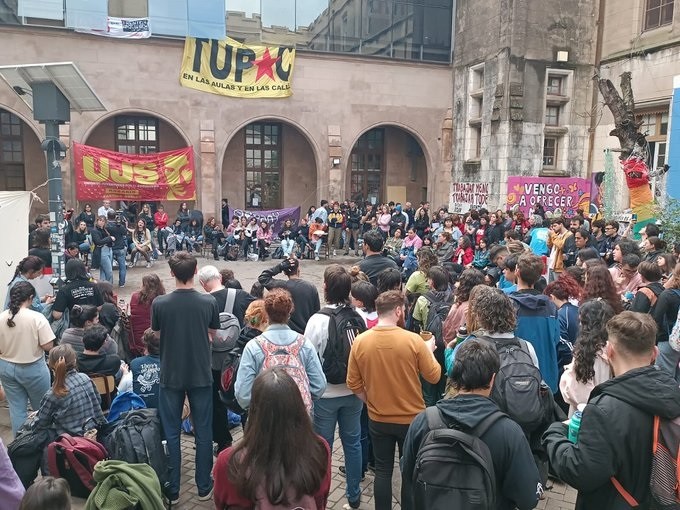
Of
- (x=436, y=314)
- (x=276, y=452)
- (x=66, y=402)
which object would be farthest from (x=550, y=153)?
(x=276, y=452)

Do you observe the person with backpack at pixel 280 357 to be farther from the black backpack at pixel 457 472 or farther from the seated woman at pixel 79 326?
the seated woman at pixel 79 326

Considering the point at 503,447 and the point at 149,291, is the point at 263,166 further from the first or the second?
the point at 503,447

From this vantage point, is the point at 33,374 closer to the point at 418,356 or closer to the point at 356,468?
the point at 356,468

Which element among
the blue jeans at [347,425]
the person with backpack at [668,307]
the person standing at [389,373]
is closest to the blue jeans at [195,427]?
the blue jeans at [347,425]

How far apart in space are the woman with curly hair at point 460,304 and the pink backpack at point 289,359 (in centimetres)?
158

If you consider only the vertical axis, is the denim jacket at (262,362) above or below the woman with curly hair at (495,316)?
below

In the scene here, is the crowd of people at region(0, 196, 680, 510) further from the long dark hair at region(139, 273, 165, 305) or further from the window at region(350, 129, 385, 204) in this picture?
the window at region(350, 129, 385, 204)

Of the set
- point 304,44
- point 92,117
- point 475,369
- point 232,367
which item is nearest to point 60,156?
point 232,367

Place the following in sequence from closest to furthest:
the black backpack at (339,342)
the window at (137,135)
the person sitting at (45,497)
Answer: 1. the person sitting at (45,497)
2. the black backpack at (339,342)
3. the window at (137,135)

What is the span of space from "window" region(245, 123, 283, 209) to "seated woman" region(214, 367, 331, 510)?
20.3 m

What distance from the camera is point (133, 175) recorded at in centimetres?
1830

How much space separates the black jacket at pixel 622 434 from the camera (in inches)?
96.0

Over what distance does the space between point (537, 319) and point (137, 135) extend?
758 inches

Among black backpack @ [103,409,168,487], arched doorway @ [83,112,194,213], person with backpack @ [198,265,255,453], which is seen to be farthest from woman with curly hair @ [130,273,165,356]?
arched doorway @ [83,112,194,213]
